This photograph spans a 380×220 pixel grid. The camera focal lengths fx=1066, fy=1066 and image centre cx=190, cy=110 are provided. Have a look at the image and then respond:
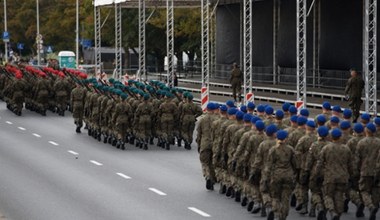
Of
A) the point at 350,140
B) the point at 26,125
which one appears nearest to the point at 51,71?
the point at 26,125

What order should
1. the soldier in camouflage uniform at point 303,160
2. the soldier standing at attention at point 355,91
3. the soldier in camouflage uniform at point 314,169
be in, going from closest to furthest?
the soldier in camouflage uniform at point 314,169
the soldier in camouflage uniform at point 303,160
the soldier standing at attention at point 355,91

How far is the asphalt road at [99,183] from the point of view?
1894 cm

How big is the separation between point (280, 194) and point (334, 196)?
2.86ft

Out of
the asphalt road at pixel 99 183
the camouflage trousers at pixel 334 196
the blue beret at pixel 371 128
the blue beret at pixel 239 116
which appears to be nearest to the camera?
A: the camouflage trousers at pixel 334 196

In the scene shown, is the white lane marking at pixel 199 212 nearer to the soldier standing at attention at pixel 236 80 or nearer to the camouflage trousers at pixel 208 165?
the camouflage trousers at pixel 208 165

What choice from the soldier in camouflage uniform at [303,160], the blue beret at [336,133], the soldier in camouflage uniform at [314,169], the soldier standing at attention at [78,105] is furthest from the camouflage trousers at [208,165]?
the soldier standing at attention at [78,105]

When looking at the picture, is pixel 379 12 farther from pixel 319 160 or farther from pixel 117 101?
pixel 319 160

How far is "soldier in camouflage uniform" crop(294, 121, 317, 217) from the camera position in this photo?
17938 mm

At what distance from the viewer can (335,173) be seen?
1705cm

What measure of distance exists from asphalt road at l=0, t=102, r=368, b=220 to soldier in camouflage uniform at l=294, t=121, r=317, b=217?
290mm

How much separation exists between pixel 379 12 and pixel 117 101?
1712 centimetres

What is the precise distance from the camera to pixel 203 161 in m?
21.3

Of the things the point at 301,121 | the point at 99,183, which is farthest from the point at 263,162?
the point at 99,183

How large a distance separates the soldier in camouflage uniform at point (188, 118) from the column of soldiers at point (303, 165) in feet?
29.4
